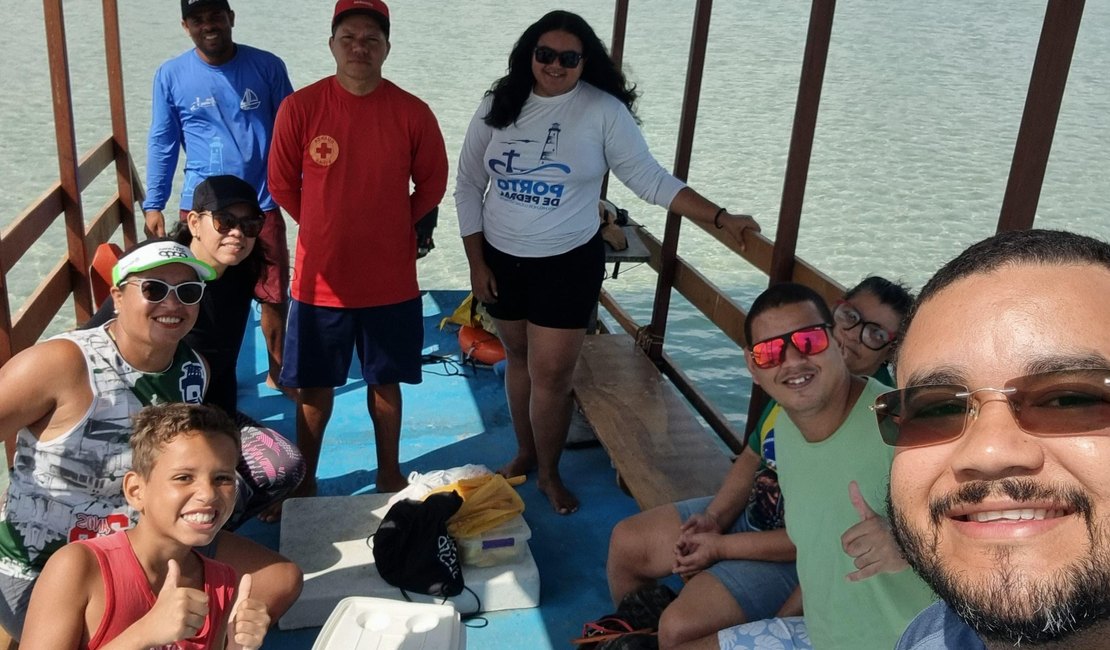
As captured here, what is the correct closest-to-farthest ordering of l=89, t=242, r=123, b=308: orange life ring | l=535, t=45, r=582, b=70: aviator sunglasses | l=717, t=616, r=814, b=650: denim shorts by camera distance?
l=717, t=616, r=814, b=650: denim shorts
l=535, t=45, r=582, b=70: aviator sunglasses
l=89, t=242, r=123, b=308: orange life ring

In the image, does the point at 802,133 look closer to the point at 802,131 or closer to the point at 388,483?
the point at 802,131

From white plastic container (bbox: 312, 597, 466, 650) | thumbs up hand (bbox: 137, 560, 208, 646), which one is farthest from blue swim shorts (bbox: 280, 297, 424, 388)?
thumbs up hand (bbox: 137, 560, 208, 646)

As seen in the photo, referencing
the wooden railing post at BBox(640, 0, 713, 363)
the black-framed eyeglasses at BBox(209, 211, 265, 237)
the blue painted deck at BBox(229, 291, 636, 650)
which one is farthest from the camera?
the wooden railing post at BBox(640, 0, 713, 363)

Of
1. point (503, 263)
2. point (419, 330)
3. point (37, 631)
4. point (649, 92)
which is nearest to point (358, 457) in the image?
point (419, 330)

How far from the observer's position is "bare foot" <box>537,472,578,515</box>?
3.80 m

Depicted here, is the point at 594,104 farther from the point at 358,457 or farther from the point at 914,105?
the point at 914,105

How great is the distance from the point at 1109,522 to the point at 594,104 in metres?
2.69

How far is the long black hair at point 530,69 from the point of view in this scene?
3.34 m

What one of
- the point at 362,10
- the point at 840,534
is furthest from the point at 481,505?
the point at 362,10

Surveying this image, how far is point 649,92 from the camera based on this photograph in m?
16.2

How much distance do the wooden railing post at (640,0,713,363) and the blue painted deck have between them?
0.70 m

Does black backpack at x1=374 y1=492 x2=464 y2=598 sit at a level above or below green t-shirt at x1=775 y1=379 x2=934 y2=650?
below

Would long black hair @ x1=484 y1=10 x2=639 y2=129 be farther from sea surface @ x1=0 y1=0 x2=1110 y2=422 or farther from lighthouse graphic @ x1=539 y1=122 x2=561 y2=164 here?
sea surface @ x1=0 y1=0 x2=1110 y2=422

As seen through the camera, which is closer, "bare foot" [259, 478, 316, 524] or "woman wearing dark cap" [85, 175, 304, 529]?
"woman wearing dark cap" [85, 175, 304, 529]
